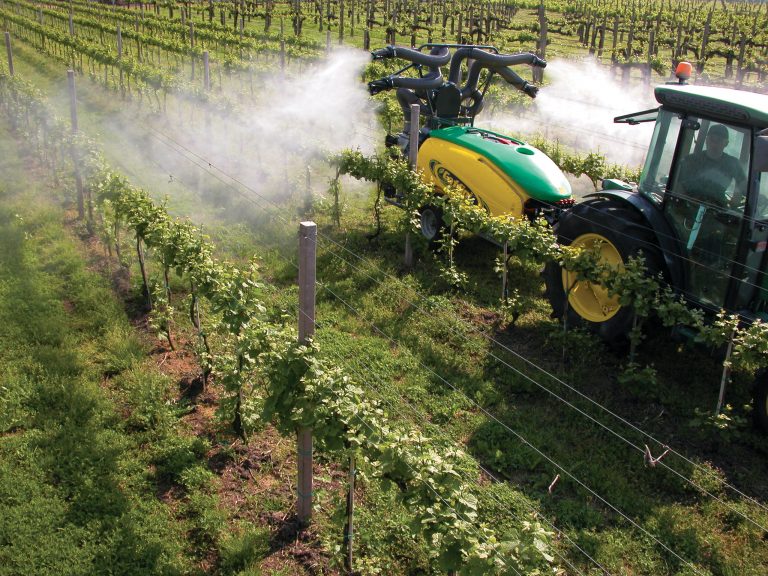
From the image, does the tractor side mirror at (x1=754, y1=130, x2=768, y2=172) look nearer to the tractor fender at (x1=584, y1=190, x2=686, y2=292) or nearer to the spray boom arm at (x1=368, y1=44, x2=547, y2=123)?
the tractor fender at (x1=584, y1=190, x2=686, y2=292)

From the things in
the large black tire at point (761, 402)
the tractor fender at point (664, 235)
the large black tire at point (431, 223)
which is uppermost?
the tractor fender at point (664, 235)

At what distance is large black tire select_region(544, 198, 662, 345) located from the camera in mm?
6410

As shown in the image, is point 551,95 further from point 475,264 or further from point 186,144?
point 475,264

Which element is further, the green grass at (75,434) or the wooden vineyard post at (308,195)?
the wooden vineyard post at (308,195)

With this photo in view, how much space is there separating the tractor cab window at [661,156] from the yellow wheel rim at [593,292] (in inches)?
24.4

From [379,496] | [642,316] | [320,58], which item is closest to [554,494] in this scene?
[379,496]

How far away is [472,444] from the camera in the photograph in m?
5.63

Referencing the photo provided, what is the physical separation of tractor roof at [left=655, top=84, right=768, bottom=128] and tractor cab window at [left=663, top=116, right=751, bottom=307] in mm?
115

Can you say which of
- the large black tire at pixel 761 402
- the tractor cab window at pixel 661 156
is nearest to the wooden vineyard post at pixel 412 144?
the tractor cab window at pixel 661 156

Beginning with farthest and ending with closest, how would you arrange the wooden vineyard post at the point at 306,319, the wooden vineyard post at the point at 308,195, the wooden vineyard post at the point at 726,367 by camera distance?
1. the wooden vineyard post at the point at 308,195
2. the wooden vineyard post at the point at 726,367
3. the wooden vineyard post at the point at 306,319

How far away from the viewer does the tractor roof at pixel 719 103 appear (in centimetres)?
555

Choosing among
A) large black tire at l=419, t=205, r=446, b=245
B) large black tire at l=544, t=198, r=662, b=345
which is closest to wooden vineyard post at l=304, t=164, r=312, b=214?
large black tire at l=419, t=205, r=446, b=245

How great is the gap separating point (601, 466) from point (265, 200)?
264 inches

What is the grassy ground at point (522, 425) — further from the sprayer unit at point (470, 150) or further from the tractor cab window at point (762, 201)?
the tractor cab window at point (762, 201)
